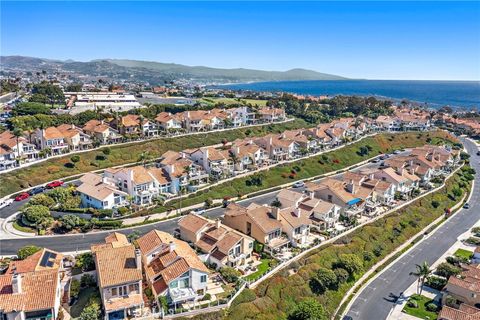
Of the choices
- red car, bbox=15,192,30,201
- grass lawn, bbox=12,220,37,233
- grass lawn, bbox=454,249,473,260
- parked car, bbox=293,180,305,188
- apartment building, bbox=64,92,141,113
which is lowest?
grass lawn, bbox=454,249,473,260

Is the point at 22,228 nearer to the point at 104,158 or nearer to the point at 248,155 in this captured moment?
the point at 104,158

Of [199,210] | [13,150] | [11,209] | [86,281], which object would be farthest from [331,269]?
[13,150]

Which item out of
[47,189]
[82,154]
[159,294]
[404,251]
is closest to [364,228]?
[404,251]

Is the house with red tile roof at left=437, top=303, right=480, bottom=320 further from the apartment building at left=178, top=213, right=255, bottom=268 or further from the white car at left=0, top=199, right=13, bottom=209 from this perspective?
the white car at left=0, top=199, right=13, bottom=209

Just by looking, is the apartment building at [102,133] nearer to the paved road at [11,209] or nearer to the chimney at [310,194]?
the paved road at [11,209]

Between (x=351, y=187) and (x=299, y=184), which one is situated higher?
(x=351, y=187)

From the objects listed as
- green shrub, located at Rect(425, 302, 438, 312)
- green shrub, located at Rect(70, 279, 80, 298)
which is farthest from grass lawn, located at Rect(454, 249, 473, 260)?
green shrub, located at Rect(70, 279, 80, 298)
